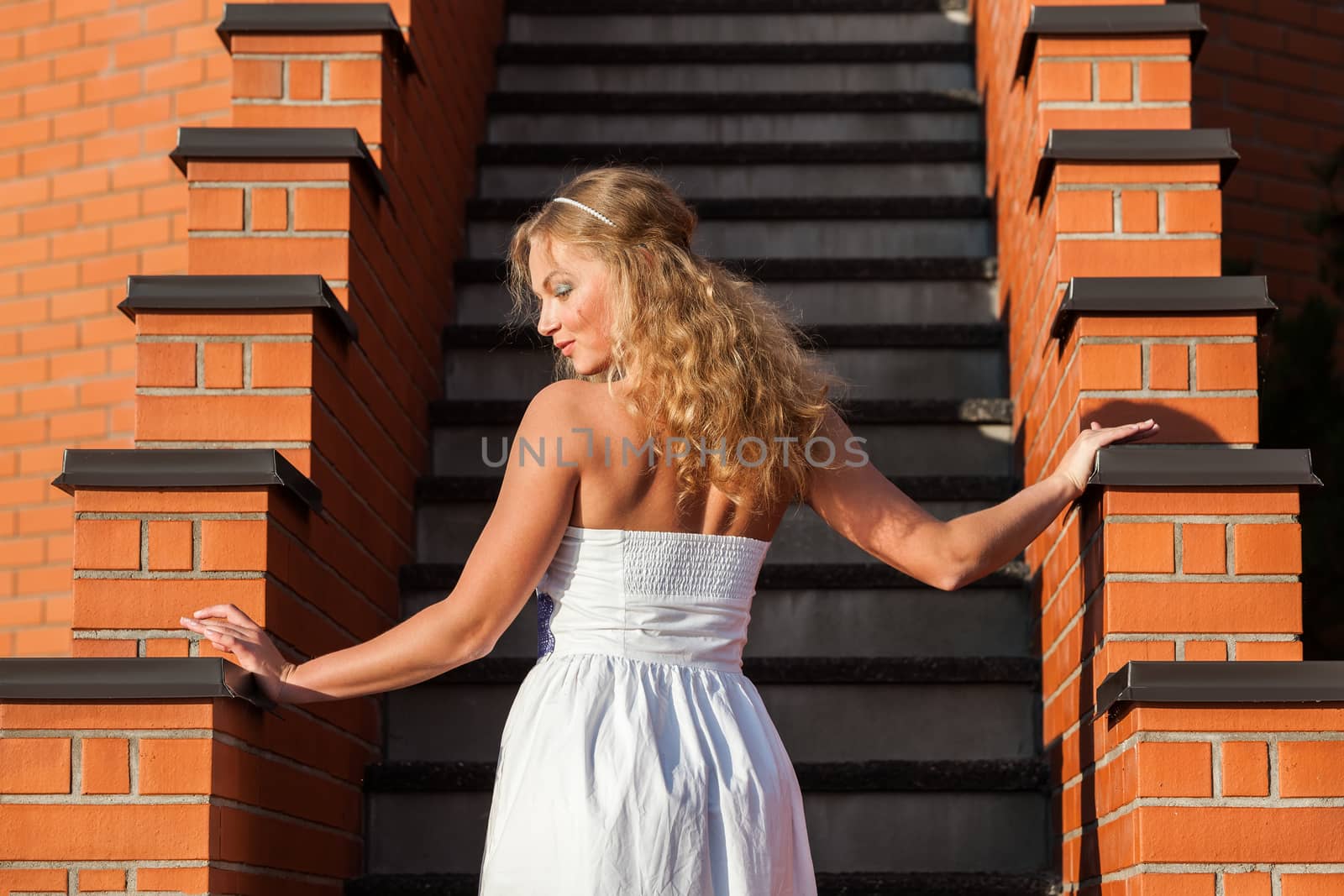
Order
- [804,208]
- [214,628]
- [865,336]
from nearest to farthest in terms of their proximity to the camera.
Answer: [214,628] < [865,336] < [804,208]

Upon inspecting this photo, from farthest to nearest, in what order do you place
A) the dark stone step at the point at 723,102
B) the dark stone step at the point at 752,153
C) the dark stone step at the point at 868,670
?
the dark stone step at the point at 723,102, the dark stone step at the point at 752,153, the dark stone step at the point at 868,670

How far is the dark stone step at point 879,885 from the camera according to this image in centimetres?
308

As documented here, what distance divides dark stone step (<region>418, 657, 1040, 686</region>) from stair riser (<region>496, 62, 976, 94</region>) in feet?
8.28

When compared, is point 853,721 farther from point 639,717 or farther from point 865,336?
point 639,717

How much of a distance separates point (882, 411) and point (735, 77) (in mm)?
1859

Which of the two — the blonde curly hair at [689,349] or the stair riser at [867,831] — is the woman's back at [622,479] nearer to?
the blonde curly hair at [689,349]

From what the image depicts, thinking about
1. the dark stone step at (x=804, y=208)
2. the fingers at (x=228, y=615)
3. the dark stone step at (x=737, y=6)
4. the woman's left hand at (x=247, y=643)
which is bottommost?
the woman's left hand at (x=247, y=643)

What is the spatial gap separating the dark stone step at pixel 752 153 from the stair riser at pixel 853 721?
200 cm

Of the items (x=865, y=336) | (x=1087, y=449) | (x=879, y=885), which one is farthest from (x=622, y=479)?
(x=865, y=336)

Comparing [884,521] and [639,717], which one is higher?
[884,521]

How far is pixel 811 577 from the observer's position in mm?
3656

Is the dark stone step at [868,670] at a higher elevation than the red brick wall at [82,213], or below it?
below

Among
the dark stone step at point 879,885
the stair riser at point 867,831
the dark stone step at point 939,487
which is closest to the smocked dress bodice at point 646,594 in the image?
the dark stone step at point 879,885

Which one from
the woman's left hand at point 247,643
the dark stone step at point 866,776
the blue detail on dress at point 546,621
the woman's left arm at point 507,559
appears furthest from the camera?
the dark stone step at point 866,776
